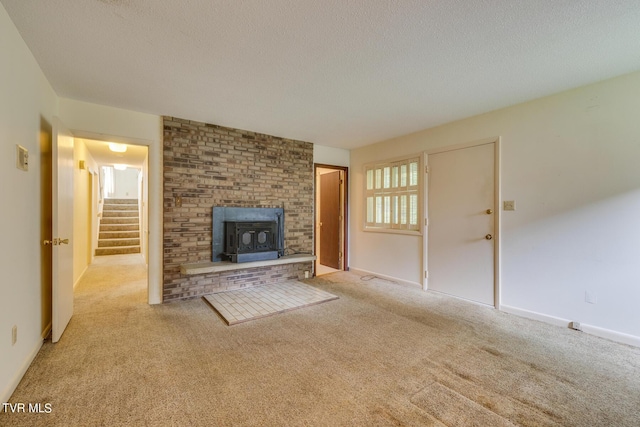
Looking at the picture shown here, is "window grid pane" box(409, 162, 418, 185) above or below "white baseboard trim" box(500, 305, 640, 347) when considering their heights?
above

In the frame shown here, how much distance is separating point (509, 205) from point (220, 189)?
3.76m

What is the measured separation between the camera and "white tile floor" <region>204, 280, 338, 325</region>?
3.10 metres

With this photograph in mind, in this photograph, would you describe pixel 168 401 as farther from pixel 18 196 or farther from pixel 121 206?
pixel 121 206

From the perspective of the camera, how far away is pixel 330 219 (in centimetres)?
573

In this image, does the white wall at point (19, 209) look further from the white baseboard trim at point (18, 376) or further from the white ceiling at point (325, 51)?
the white ceiling at point (325, 51)

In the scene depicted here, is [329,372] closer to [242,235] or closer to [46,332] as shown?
[242,235]

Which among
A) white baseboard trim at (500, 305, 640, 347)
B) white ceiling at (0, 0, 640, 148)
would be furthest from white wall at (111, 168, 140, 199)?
white baseboard trim at (500, 305, 640, 347)

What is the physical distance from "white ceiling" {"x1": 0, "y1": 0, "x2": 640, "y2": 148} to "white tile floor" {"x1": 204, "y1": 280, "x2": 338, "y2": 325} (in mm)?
2403

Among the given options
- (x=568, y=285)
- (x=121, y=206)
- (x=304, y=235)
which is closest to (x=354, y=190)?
(x=304, y=235)

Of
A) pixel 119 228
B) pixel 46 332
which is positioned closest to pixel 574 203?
pixel 46 332

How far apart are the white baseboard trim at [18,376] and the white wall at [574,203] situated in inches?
174

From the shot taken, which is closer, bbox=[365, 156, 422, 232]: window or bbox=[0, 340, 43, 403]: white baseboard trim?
bbox=[0, 340, 43, 403]: white baseboard trim

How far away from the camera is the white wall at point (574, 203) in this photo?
8.15 ft

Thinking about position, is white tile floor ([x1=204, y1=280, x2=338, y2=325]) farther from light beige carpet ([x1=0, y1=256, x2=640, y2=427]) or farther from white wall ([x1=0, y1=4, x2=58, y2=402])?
white wall ([x1=0, y1=4, x2=58, y2=402])
